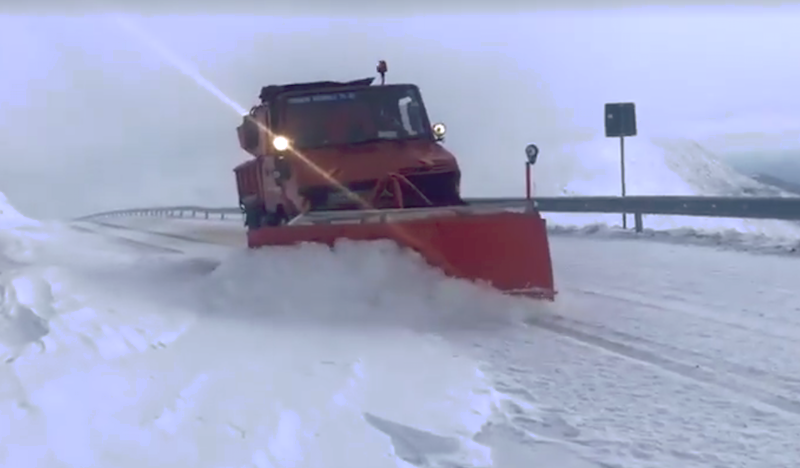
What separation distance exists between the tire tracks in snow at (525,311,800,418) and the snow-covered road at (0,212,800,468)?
2 centimetres

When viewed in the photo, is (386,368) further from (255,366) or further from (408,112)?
(408,112)

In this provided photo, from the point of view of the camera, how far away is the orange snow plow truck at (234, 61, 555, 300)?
750 centimetres

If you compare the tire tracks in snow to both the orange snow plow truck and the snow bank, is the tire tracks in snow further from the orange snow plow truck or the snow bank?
the orange snow plow truck

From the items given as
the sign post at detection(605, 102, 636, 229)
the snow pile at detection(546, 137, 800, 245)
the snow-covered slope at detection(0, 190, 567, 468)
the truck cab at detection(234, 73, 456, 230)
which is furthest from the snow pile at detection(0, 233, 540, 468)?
the snow pile at detection(546, 137, 800, 245)

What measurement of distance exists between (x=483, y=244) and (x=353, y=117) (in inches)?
117

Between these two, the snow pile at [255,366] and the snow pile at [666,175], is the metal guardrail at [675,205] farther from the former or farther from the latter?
the snow pile at [666,175]

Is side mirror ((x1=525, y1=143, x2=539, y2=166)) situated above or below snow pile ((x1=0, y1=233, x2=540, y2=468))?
above

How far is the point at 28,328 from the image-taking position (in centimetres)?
608

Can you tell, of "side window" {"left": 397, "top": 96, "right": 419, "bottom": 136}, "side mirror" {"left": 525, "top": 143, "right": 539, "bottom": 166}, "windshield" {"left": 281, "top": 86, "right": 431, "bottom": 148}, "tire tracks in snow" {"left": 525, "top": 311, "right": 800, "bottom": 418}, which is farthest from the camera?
"side window" {"left": 397, "top": 96, "right": 419, "bottom": 136}

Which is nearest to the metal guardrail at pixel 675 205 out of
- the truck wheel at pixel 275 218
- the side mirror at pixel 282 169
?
the side mirror at pixel 282 169

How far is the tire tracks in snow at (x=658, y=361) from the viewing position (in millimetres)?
4641

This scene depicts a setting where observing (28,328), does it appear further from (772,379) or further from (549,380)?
(772,379)

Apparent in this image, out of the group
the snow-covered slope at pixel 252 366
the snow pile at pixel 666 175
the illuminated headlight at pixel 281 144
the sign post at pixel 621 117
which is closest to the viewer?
the snow-covered slope at pixel 252 366

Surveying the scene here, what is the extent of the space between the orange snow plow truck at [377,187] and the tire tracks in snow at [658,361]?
0.64m
